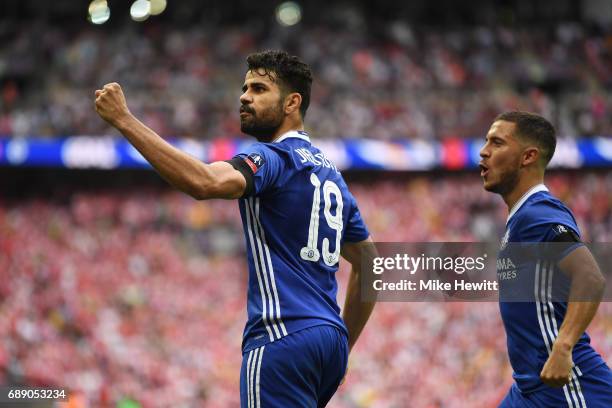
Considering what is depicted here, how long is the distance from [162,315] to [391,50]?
1012 cm

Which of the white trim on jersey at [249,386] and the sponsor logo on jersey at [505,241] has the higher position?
the sponsor logo on jersey at [505,241]

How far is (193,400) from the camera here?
1584 cm

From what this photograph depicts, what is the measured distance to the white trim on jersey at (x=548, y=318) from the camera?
4.38 meters

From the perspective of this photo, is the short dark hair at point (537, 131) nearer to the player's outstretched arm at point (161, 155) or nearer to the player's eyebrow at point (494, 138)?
the player's eyebrow at point (494, 138)

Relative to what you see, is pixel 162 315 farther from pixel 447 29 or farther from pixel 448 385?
pixel 447 29

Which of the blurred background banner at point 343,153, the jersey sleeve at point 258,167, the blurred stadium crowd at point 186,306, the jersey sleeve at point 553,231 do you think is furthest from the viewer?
the blurred background banner at point 343,153

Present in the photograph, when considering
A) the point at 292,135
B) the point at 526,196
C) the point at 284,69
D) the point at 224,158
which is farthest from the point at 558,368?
the point at 224,158

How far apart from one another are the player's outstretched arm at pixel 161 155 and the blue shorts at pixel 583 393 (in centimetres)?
194

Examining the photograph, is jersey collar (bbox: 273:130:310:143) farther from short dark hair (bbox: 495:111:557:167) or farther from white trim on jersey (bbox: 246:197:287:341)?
short dark hair (bbox: 495:111:557:167)

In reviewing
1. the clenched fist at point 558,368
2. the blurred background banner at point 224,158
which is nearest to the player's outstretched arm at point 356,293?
the clenched fist at point 558,368

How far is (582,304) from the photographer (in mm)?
4180

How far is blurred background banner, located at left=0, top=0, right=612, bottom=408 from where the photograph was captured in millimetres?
16781

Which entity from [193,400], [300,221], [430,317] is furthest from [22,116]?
[300,221]

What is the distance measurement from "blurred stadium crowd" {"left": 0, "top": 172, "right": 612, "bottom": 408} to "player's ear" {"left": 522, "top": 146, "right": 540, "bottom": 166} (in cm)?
1033
